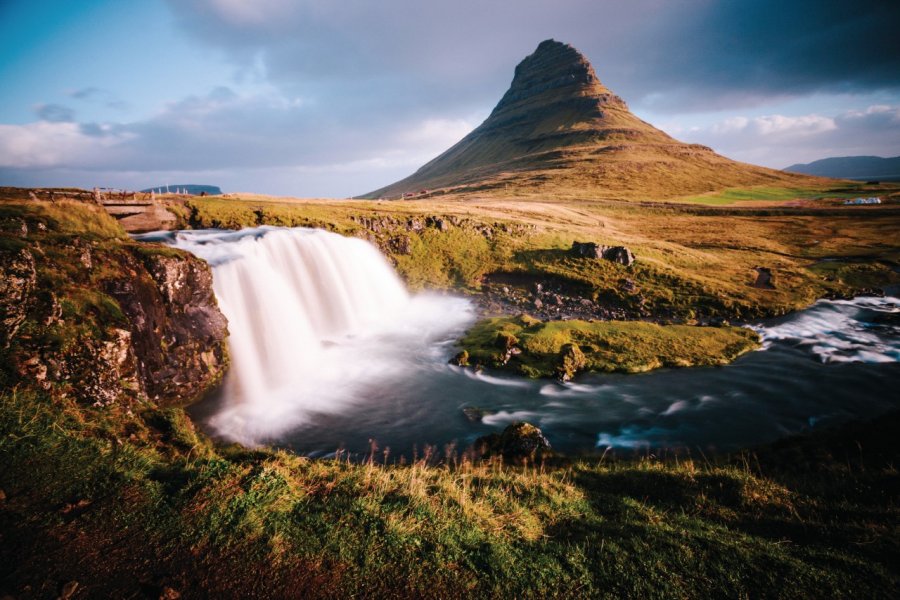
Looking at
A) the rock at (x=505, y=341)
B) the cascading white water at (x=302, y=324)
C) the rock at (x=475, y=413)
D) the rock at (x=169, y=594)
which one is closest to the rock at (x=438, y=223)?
the cascading white water at (x=302, y=324)

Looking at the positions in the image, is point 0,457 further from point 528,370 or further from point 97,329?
point 528,370

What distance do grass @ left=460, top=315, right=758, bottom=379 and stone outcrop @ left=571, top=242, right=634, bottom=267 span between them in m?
13.6

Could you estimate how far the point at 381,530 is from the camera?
642cm

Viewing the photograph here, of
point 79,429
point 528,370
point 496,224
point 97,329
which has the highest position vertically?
point 496,224

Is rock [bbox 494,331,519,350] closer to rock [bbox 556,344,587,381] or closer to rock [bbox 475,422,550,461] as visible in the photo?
rock [bbox 556,344,587,381]

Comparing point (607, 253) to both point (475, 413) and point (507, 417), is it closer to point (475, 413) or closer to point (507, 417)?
point (507, 417)

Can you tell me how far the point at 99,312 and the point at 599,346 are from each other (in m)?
24.5

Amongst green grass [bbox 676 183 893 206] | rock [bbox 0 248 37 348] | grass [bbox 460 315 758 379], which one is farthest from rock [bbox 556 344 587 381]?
green grass [bbox 676 183 893 206]

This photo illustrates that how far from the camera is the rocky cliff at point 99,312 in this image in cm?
1108

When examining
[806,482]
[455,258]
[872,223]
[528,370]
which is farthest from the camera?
[872,223]

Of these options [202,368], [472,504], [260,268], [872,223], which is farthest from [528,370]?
[872,223]

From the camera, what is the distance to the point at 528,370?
818 inches

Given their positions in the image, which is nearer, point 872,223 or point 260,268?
point 260,268

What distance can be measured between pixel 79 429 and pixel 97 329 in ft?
21.0
